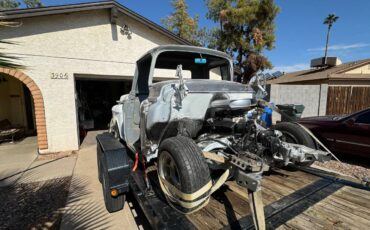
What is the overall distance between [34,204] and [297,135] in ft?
15.8

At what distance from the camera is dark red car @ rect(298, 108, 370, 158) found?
490 cm

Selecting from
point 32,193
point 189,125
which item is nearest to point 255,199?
point 189,125

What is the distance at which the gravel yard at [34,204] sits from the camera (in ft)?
10.2

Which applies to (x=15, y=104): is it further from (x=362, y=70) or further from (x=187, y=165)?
(x=362, y=70)

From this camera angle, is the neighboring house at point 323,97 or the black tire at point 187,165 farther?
the neighboring house at point 323,97

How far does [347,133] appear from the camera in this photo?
5.14 meters

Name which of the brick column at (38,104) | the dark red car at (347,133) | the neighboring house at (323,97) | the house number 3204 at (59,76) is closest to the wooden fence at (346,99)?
the neighboring house at (323,97)

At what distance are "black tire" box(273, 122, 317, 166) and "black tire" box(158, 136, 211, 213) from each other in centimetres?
193

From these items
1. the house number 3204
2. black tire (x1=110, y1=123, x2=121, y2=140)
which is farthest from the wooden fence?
the house number 3204

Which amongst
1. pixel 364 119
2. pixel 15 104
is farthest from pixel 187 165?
pixel 15 104

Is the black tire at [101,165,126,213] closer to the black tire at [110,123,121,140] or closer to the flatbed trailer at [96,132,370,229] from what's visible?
the flatbed trailer at [96,132,370,229]

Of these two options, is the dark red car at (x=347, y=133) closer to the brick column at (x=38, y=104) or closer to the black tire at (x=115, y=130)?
the black tire at (x=115, y=130)

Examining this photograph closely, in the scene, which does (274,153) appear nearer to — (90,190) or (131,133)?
(131,133)

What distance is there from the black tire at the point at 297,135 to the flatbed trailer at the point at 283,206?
1.42ft
